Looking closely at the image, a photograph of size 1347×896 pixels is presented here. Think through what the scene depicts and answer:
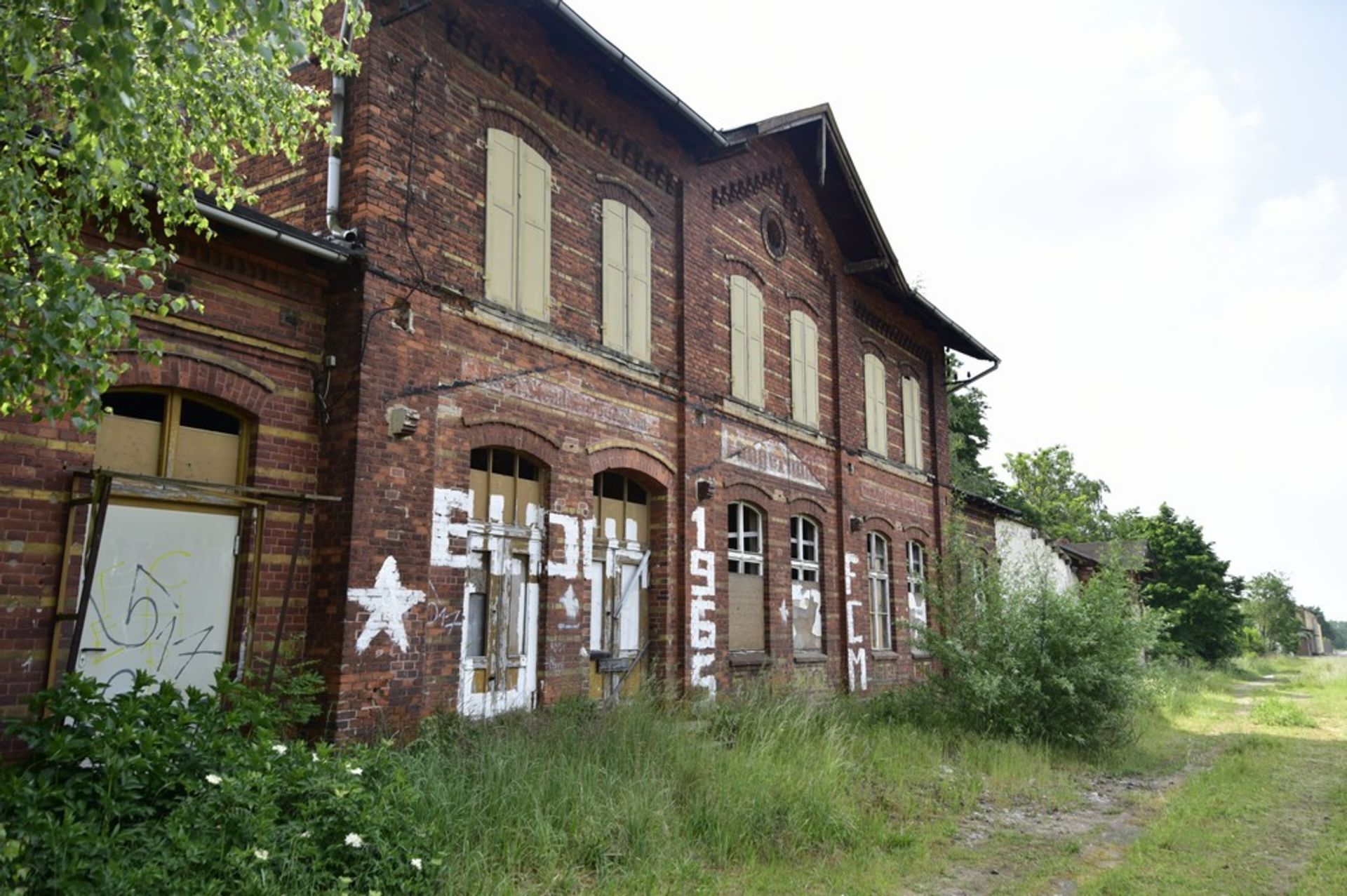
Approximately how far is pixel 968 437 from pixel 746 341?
73.4 feet

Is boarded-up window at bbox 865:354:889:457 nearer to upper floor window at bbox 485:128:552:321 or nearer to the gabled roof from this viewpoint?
the gabled roof

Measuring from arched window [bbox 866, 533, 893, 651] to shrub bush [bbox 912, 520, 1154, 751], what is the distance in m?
3.48

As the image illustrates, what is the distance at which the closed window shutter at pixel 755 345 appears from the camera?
44.8 ft

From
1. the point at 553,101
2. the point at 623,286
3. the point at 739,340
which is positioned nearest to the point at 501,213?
the point at 553,101

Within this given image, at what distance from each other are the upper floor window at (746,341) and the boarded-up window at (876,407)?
12.3 ft

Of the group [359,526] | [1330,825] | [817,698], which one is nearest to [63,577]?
[359,526]

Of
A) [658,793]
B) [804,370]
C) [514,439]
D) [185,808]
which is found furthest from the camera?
[804,370]

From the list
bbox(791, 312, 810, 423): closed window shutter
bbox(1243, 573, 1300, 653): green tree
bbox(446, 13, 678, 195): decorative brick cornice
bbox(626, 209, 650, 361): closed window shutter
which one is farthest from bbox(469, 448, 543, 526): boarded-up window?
bbox(1243, 573, 1300, 653): green tree

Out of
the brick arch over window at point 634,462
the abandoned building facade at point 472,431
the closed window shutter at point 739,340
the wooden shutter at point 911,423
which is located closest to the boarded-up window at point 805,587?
the abandoned building facade at point 472,431

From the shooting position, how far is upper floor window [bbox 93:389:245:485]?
6746 millimetres

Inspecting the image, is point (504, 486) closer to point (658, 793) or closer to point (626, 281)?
point (626, 281)

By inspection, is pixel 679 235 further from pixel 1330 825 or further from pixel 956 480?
pixel 956 480

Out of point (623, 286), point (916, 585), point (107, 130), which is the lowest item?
point (916, 585)

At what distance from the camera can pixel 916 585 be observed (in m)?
18.0
